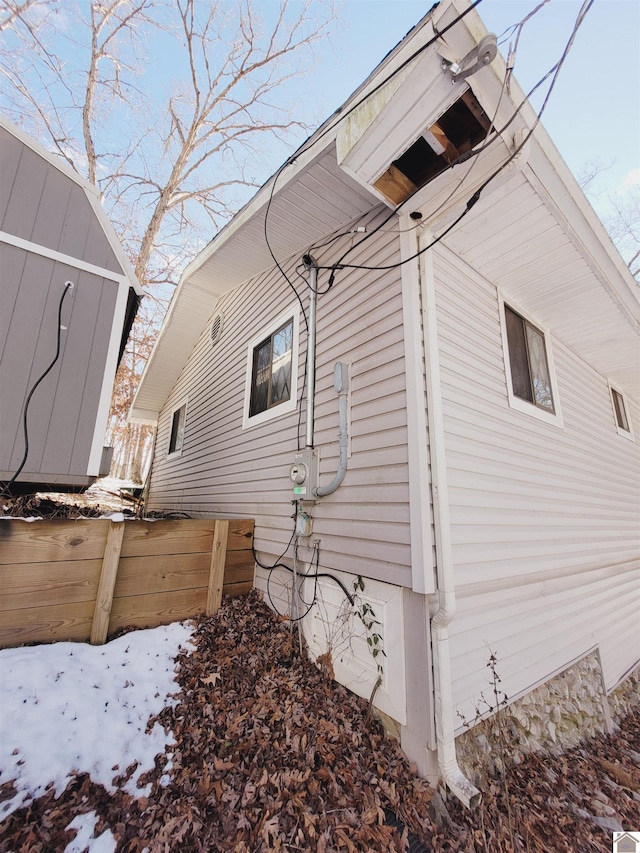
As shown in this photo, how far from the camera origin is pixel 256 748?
2383mm

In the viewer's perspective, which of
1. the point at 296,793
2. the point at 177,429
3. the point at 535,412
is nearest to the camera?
the point at 296,793

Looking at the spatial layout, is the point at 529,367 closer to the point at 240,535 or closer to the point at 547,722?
the point at 547,722

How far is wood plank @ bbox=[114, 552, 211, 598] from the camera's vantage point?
337cm

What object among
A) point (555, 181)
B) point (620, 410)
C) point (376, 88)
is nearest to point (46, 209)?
point (376, 88)

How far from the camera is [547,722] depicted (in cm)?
335

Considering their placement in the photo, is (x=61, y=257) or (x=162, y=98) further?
(x=162, y=98)

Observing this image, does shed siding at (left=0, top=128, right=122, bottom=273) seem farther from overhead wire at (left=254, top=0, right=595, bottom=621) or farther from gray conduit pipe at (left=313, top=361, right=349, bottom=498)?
gray conduit pipe at (left=313, top=361, right=349, bottom=498)

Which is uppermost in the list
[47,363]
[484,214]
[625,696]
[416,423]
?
[484,214]

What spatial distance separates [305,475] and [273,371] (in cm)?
197

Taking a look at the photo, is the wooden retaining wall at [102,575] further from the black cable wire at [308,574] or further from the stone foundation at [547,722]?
the stone foundation at [547,722]

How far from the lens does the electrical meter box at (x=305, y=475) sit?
3518 mm

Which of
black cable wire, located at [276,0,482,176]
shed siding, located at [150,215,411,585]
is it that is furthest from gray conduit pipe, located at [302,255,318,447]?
black cable wire, located at [276,0,482,176]

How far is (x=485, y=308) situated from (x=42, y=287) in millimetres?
4506

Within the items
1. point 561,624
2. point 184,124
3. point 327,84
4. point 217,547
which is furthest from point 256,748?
point 184,124
